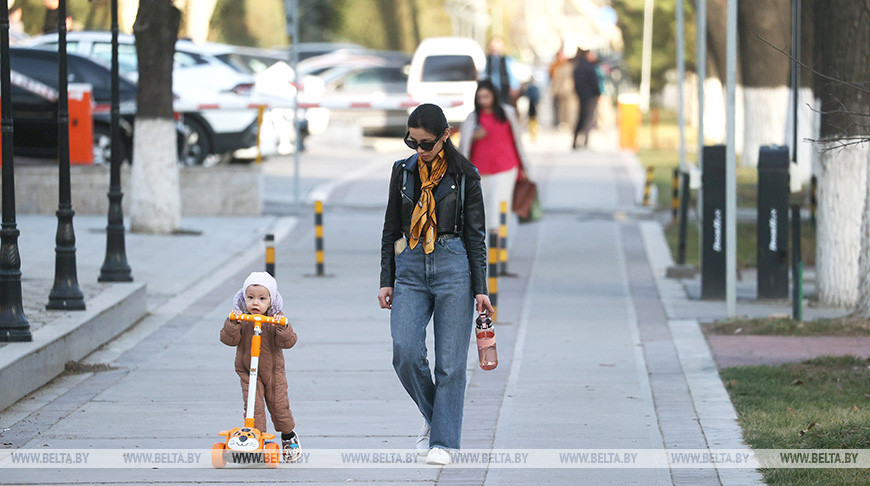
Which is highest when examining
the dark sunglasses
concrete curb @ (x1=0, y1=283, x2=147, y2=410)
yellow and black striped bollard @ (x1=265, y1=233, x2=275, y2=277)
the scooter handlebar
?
the dark sunglasses

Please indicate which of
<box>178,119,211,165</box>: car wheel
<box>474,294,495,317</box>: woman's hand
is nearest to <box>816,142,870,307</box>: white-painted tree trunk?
<box>474,294,495,317</box>: woman's hand

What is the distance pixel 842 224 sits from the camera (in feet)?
39.1

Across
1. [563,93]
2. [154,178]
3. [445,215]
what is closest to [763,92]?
[563,93]

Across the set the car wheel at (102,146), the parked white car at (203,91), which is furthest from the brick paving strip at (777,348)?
the parked white car at (203,91)

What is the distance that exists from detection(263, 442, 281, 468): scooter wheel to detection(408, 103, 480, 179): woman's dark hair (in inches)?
59.7

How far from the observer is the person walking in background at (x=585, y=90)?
27.8 m

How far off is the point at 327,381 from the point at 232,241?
7.18m

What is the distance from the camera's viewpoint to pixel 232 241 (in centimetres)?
1591

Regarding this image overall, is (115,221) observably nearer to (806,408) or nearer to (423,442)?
(423,442)

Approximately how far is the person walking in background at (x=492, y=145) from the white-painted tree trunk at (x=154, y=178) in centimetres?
419

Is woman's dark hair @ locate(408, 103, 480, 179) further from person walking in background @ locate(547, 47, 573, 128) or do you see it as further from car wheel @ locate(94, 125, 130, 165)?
person walking in background @ locate(547, 47, 573, 128)

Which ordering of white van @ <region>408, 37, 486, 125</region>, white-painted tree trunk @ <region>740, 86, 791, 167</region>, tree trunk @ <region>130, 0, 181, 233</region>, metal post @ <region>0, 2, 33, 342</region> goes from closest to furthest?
metal post @ <region>0, 2, 33, 342</region>
tree trunk @ <region>130, 0, 181, 233</region>
white-painted tree trunk @ <region>740, 86, 791, 167</region>
white van @ <region>408, 37, 486, 125</region>

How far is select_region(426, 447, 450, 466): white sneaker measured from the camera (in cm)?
659

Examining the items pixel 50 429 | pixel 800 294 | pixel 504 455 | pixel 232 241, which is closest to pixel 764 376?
pixel 800 294
